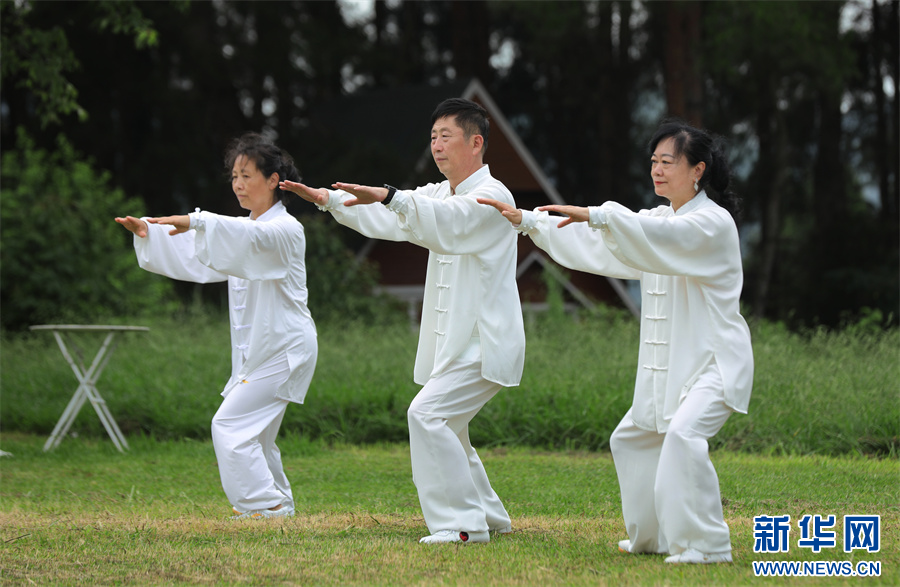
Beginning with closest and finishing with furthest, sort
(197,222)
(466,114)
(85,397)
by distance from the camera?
(466,114) < (197,222) < (85,397)

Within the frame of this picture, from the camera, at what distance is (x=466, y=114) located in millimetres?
5211

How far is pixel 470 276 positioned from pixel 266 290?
151cm

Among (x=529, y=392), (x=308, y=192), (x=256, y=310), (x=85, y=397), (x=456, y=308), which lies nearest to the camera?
(x=308, y=192)

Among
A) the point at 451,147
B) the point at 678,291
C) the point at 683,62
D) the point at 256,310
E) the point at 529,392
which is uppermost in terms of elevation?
the point at 683,62

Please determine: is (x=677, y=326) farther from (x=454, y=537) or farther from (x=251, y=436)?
(x=251, y=436)

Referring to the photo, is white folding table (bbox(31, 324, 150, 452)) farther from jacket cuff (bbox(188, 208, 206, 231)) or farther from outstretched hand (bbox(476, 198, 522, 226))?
outstretched hand (bbox(476, 198, 522, 226))

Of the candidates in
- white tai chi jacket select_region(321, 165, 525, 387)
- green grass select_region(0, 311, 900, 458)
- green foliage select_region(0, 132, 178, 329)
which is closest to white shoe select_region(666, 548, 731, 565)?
white tai chi jacket select_region(321, 165, 525, 387)

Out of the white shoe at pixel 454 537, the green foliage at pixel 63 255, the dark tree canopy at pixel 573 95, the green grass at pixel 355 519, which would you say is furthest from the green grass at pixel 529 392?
the dark tree canopy at pixel 573 95

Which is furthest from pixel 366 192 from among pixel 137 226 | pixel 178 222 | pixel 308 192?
Answer: pixel 137 226

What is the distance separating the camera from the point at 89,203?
1605 centimetres

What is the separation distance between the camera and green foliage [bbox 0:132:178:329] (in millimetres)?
14961

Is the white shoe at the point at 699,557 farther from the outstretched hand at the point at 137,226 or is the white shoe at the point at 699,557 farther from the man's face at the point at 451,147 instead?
the outstretched hand at the point at 137,226

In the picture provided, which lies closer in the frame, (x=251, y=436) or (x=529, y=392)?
(x=251, y=436)

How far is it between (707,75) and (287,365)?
61.4 ft
